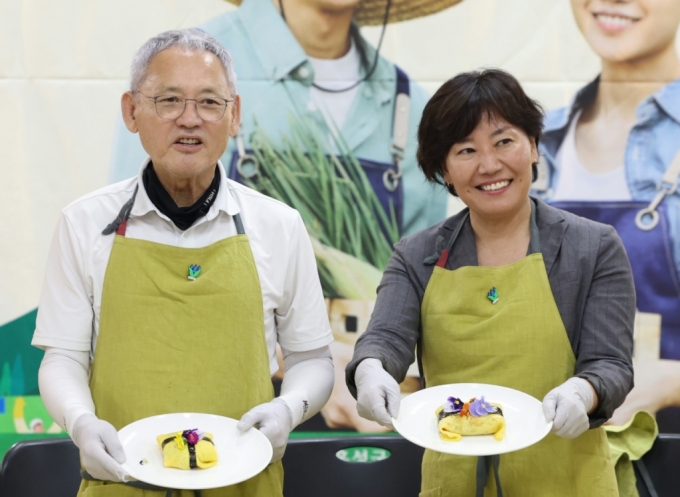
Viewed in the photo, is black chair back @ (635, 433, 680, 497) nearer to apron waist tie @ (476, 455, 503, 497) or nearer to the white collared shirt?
apron waist tie @ (476, 455, 503, 497)

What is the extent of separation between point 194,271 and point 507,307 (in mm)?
717

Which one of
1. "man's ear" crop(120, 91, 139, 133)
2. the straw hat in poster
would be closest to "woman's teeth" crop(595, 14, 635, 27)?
the straw hat in poster

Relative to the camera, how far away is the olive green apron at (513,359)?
1.79 metres

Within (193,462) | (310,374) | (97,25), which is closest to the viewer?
(193,462)

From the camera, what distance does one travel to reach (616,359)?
176 cm

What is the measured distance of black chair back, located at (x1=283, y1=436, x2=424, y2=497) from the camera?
250cm

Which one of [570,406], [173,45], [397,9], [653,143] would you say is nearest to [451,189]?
[570,406]

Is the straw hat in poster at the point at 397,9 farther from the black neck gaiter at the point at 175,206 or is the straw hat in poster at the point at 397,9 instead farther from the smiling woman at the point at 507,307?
the black neck gaiter at the point at 175,206

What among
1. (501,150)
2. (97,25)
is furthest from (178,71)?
(97,25)

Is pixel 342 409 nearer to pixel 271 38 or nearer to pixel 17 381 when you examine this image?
pixel 17 381

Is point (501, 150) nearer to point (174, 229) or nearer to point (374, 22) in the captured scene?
point (174, 229)

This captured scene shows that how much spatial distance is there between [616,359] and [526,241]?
341 mm

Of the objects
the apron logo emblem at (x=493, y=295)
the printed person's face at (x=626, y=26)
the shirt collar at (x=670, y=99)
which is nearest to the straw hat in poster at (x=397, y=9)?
the printed person's face at (x=626, y=26)

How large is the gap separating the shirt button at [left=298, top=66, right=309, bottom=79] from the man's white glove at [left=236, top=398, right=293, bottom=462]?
5.04 ft
